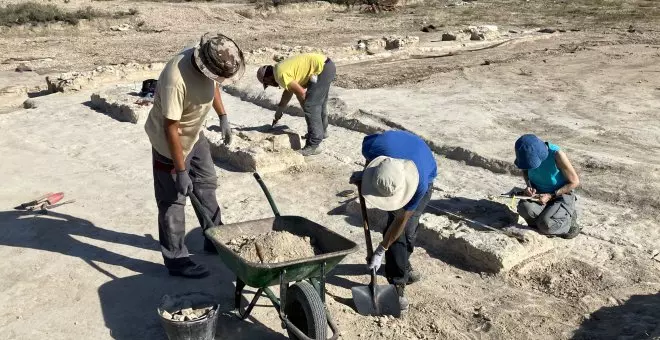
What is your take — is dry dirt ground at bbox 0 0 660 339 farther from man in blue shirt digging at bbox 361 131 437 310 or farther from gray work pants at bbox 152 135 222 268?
man in blue shirt digging at bbox 361 131 437 310

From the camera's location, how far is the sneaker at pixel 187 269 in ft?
16.1

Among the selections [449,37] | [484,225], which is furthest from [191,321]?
[449,37]

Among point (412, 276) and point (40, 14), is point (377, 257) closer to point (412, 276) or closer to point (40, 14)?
point (412, 276)

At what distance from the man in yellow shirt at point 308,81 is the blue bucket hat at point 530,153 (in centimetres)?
310

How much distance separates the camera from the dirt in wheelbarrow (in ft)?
13.4

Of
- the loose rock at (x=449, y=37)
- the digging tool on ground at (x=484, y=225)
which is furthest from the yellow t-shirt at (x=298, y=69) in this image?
the loose rock at (x=449, y=37)

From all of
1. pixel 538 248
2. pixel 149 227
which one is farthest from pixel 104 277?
pixel 538 248

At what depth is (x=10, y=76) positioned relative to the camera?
14125 millimetres

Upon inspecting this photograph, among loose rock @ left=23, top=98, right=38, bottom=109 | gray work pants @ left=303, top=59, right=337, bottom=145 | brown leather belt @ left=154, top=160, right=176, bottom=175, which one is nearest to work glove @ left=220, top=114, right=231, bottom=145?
brown leather belt @ left=154, top=160, right=176, bottom=175

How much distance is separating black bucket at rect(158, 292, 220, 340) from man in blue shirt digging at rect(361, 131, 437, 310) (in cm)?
109

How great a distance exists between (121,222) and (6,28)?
16.5m

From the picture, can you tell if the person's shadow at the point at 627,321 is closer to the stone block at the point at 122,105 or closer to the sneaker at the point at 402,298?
the sneaker at the point at 402,298

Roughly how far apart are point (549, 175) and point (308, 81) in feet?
11.0

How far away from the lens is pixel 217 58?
4215mm
